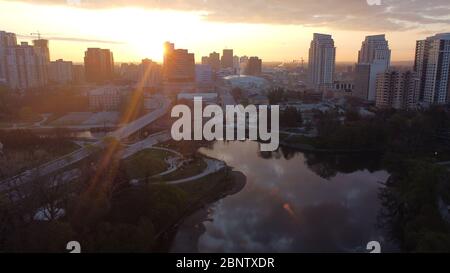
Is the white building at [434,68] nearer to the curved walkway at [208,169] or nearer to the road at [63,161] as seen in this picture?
the road at [63,161]

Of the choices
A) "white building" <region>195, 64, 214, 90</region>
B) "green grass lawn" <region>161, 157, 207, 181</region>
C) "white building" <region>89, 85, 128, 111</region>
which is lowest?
"green grass lawn" <region>161, 157, 207, 181</region>

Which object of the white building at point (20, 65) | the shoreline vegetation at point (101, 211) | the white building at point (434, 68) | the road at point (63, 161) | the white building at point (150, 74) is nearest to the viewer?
the shoreline vegetation at point (101, 211)

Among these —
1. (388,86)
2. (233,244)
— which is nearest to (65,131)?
(233,244)

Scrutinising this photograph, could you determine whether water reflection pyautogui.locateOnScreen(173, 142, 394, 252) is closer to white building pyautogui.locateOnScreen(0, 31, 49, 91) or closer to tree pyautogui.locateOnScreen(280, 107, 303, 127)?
tree pyautogui.locateOnScreen(280, 107, 303, 127)

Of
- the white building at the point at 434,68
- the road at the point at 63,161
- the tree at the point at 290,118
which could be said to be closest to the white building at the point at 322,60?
the white building at the point at 434,68

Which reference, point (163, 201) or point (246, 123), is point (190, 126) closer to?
point (246, 123)

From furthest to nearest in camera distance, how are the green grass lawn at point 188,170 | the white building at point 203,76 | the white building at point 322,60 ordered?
the white building at point 203,76
the white building at point 322,60
the green grass lawn at point 188,170

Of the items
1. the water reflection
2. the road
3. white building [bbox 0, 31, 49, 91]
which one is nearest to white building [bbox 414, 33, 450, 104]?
the water reflection

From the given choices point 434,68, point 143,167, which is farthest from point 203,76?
point 143,167
